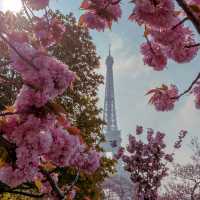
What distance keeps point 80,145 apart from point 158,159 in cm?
771

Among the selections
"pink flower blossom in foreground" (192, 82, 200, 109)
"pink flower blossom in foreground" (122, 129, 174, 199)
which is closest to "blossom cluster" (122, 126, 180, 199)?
"pink flower blossom in foreground" (122, 129, 174, 199)

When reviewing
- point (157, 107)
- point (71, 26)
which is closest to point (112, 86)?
point (71, 26)

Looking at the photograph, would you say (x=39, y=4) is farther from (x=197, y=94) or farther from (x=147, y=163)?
(x=147, y=163)

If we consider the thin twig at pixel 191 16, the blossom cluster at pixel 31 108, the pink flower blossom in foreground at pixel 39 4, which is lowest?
the blossom cluster at pixel 31 108

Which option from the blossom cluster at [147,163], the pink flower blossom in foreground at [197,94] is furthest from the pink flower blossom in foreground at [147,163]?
the pink flower blossom in foreground at [197,94]

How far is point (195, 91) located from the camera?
3.81 meters

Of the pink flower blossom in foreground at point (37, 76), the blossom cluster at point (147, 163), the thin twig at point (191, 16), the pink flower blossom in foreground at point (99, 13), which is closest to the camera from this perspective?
the thin twig at point (191, 16)

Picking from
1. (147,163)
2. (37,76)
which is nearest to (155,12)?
(37,76)

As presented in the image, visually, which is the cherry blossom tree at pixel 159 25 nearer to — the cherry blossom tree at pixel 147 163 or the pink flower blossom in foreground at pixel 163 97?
the pink flower blossom in foreground at pixel 163 97

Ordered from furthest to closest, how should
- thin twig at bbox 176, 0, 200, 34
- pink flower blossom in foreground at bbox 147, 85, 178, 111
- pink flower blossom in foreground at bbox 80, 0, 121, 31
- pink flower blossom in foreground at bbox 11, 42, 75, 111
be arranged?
1. pink flower blossom in foreground at bbox 147, 85, 178, 111
2. pink flower blossom in foreground at bbox 80, 0, 121, 31
3. pink flower blossom in foreground at bbox 11, 42, 75, 111
4. thin twig at bbox 176, 0, 200, 34

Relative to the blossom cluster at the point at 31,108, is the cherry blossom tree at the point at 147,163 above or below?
above

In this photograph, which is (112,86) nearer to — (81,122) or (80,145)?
(81,122)

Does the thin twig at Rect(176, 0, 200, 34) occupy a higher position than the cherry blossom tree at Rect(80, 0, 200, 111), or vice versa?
the cherry blossom tree at Rect(80, 0, 200, 111)

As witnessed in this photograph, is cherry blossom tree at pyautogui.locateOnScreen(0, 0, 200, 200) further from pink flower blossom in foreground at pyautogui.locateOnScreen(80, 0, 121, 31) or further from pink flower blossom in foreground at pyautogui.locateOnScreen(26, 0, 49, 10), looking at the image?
pink flower blossom in foreground at pyautogui.locateOnScreen(26, 0, 49, 10)
